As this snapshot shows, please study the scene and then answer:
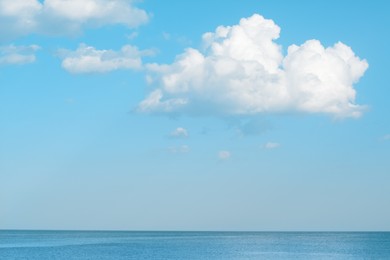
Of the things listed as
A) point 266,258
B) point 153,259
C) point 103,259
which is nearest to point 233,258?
point 266,258

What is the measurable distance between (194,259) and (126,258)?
12187 mm

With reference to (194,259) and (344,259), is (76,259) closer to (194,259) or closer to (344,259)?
(194,259)

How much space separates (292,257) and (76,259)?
125 ft

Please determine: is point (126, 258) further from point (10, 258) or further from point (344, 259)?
point (344, 259)

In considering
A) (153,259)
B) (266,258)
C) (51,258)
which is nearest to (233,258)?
(266,258)

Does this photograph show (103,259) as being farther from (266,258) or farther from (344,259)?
(344,259)

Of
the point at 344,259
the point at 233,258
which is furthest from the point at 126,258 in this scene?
the point at 344,259

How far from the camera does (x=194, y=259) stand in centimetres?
10006

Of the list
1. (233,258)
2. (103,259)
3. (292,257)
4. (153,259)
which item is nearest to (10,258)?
(103,259)

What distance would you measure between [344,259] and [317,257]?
16.5 feet

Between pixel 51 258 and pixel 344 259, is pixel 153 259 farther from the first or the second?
pixel 344 259

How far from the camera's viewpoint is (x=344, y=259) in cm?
10062

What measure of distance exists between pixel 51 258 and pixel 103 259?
1039cm

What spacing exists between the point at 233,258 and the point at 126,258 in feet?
62.0
